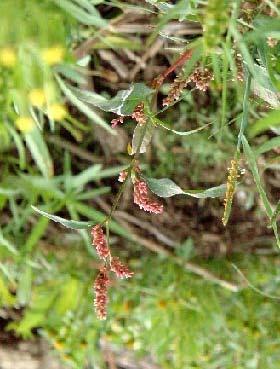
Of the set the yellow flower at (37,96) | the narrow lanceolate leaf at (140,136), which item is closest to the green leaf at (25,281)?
the narrow lanceolate leaf at (140,136)

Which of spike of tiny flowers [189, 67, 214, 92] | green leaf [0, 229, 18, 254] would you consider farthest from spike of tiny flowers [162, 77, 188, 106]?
green leaf [0, 229, 18, 254]

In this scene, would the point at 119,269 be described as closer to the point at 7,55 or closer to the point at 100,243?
the point at 100,243

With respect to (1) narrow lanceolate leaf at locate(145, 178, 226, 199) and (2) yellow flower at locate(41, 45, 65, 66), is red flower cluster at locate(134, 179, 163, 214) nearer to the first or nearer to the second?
(1) narrow lanceolate leaf at locate(145, 178, 226, 199)

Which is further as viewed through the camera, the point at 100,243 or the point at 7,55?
the point at 100,243

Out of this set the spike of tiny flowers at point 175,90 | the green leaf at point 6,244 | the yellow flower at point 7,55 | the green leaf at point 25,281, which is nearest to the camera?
the yellow flower at point 7,55

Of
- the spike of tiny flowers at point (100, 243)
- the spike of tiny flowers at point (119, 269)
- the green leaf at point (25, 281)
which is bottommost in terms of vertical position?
the green leaf at point (25, 281)

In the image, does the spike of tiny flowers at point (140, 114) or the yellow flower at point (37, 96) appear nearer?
the yellow flower at point (37, 96)

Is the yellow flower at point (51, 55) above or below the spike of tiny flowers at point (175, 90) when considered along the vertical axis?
above

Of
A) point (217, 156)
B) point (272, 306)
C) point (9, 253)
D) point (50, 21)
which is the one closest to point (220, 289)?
point (272, 306)

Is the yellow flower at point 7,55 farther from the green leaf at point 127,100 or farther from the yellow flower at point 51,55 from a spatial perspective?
the green leaf at point 127,100

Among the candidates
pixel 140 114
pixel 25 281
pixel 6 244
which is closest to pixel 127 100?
pixel 140 114

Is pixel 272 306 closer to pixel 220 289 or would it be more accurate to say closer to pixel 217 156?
pixel 220 289
